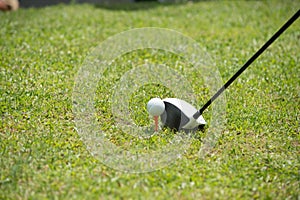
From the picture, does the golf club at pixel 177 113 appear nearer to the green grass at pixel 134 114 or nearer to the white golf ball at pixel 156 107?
the white golf ball at pixel 156 107

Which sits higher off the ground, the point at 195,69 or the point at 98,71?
the point at 195,69

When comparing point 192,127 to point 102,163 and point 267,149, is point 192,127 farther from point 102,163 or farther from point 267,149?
point 102,163

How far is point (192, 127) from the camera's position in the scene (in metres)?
3.78

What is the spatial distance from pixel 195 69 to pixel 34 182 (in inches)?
112

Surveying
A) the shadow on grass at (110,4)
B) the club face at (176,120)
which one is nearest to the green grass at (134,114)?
the club face at (176,120)

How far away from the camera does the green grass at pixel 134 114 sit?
3100 mm

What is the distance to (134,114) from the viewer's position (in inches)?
164

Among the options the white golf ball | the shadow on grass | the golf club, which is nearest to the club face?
the golf club

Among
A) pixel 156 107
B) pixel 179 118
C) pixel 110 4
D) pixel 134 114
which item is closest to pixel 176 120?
pixel 179 118

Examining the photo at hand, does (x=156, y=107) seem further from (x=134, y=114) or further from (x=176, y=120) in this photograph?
(x=134, y=114)

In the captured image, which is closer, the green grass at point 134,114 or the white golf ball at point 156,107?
the green grass at point 134,114

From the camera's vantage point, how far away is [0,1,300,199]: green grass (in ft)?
10.2

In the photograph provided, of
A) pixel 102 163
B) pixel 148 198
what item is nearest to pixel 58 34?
pixel 102 163

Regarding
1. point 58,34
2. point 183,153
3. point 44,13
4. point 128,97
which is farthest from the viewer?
point 44,13
